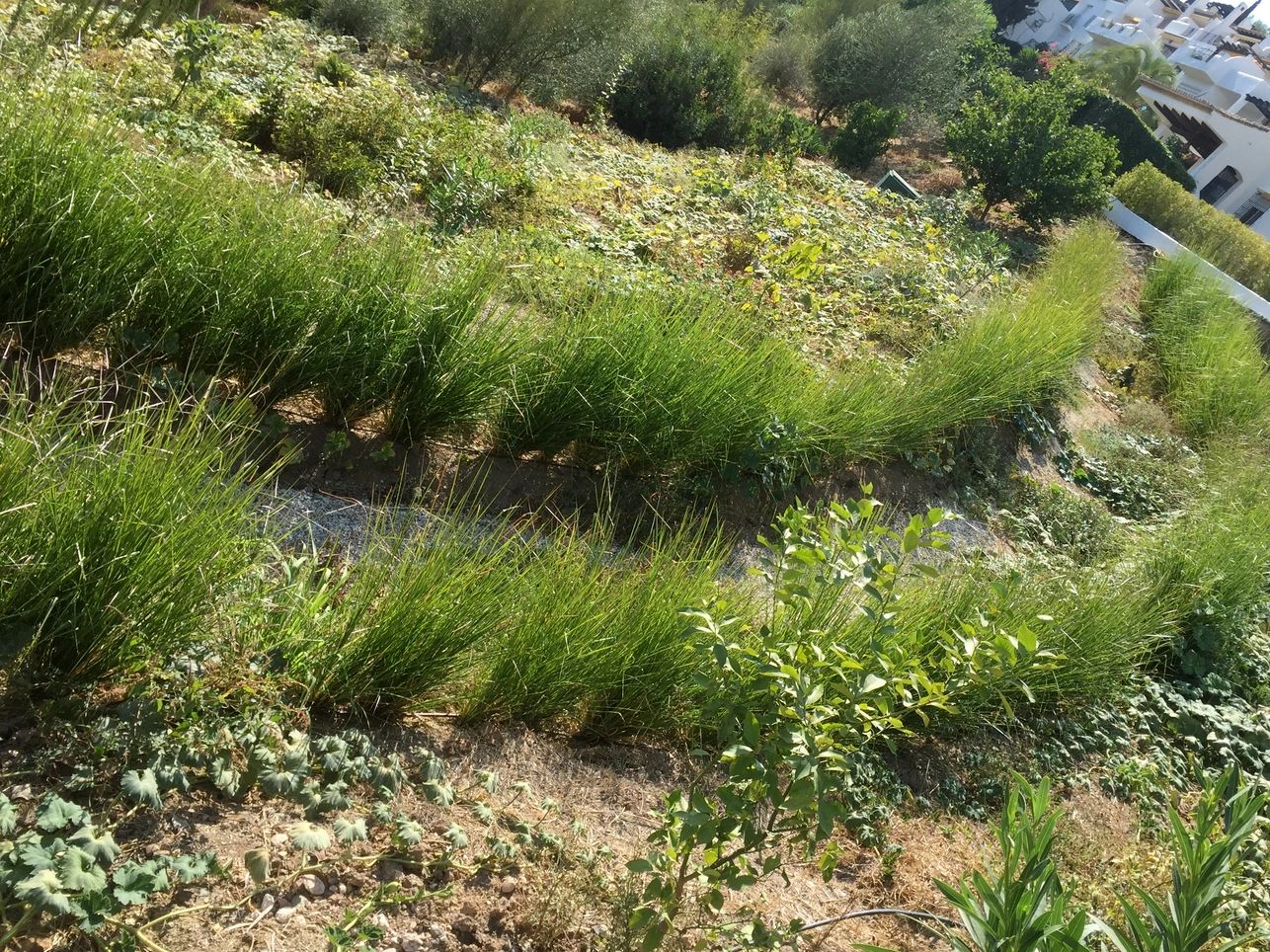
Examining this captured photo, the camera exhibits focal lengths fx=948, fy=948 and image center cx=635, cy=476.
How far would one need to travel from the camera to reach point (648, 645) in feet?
10.2

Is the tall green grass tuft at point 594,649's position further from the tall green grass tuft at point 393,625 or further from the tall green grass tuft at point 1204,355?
the tall green grass tuft at point 1204,355

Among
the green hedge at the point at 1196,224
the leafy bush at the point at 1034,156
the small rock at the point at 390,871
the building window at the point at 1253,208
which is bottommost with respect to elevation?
the small rock at the point at 390,871

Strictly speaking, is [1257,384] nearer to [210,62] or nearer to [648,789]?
[648,789]

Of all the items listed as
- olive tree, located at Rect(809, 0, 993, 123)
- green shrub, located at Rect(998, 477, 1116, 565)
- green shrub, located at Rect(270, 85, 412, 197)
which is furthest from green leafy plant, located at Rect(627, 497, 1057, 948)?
olive tree, located at Rect(809, 0, 993, 123)

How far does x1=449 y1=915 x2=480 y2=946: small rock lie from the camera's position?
85.8 inches

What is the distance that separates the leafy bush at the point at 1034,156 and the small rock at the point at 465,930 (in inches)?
528

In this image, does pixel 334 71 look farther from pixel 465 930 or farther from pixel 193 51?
pixel 465 930

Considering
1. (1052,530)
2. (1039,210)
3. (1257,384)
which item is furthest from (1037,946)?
(1039,210)

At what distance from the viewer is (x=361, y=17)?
36.5 ft

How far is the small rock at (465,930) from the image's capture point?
2.18 metres

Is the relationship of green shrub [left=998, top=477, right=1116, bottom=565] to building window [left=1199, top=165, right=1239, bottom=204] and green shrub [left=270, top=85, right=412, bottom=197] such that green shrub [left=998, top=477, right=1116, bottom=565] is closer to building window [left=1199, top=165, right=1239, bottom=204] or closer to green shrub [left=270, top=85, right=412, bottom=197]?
green shrub [left=270, top=85, right=412, bottom=197]

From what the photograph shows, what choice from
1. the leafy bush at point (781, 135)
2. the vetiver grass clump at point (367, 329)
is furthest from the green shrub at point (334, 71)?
the leafy bush at point (781, 135)

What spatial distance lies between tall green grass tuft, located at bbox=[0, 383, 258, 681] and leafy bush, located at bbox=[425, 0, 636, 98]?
10539mm

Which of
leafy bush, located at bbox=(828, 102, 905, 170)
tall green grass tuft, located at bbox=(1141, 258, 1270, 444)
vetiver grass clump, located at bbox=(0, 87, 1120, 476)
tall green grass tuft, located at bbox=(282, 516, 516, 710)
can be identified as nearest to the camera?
tall green grass tuft, located at bbox=(282, 516, 516, 710)
